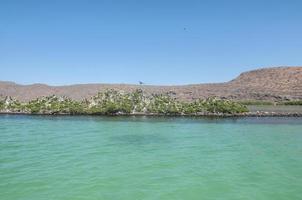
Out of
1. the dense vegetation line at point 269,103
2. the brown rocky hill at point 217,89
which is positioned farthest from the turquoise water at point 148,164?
the brown rocky hill at point 217,89

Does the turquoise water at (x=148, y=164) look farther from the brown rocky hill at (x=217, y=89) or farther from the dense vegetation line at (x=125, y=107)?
the brown rocky hill at (x=217, y=89)

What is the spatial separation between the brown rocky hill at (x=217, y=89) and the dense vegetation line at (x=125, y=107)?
90.4 ft

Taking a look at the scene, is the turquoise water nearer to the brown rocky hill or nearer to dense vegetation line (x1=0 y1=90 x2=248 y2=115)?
dense vegetation line (x1=0 y1=90 x2=248 y2=115)

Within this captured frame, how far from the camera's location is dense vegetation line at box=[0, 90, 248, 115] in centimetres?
7019

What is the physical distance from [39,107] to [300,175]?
54.0 metres

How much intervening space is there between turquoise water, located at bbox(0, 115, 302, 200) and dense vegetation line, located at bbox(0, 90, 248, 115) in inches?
910

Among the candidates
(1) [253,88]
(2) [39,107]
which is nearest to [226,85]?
(1) [253,88]

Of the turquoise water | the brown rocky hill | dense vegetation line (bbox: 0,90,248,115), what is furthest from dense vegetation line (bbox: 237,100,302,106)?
the turquoise water

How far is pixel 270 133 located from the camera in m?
46.2

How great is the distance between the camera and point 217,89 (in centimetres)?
12725

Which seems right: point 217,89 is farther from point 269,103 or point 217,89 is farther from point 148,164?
point 148,164

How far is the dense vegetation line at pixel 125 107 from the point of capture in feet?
230

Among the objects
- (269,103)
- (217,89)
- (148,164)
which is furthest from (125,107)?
(217,89)

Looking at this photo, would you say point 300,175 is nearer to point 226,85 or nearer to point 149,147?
point 149,147
